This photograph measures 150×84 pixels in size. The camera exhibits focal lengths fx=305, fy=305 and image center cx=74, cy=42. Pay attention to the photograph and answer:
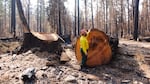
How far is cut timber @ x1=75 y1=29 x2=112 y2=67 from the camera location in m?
12.1

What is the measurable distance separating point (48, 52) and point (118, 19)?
4528 cm

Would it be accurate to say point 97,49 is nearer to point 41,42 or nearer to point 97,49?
point 97,49

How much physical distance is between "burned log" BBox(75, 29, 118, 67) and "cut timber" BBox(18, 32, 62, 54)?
1.15 metres

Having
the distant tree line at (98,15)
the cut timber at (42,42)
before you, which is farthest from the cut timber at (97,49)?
the distant tree line at (98,15)

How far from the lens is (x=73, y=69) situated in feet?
37.5

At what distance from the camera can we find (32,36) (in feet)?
44.7

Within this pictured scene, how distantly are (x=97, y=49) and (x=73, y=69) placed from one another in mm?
1542

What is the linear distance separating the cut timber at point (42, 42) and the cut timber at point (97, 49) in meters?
1.15

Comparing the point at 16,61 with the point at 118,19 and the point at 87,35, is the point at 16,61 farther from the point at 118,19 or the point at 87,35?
the point at 118,19

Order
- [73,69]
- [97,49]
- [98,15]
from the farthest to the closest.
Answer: [98,15]
[97,49]
[73,69]

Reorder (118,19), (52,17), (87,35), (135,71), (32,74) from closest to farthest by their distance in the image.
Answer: (32,74), (135,71), (87,35), (52,17), (118,19)

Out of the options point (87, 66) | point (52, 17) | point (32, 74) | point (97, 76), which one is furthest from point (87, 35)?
point (52, 17)

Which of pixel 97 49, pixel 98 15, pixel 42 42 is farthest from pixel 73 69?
pixel 98 15

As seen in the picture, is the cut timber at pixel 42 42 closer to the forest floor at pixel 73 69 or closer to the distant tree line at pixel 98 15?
the forest floor at pixel 73 69
